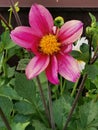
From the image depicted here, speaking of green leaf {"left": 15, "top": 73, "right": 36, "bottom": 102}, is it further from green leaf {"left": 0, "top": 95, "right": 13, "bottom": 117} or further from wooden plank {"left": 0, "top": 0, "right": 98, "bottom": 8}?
wooden plank {"left": 0, "top": 0, "right": 98, "bottom": 8}

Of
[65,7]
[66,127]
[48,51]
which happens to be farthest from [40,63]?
[65,7]

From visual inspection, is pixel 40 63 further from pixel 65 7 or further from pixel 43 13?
pixel 65 7

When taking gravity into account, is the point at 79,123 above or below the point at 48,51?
below

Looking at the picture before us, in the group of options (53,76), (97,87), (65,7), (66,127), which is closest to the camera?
(53,76)

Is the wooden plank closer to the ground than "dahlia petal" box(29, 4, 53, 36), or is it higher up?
closer to the ground

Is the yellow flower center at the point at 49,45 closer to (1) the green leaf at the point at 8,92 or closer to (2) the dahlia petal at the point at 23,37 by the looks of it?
(2) the dahlia petal at the point at 23,37

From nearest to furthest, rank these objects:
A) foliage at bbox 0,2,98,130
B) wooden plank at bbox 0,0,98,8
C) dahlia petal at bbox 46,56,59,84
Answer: dahlia petal at bbox 46,56,59,84 → foliage at bbox 0,2,98,130 → wooden plank at bbox 0,0,98,8

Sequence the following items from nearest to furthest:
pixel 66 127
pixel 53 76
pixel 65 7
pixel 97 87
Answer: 1. pixel 53 76
2. pixel 66 127
3. pixel 97 87
4. pixel 65 7

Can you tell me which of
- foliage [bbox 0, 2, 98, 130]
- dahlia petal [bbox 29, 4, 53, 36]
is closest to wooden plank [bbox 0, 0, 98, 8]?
foliage [bbox 0, 2, 98, 130]

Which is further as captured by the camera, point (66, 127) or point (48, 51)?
point (66, 127)
